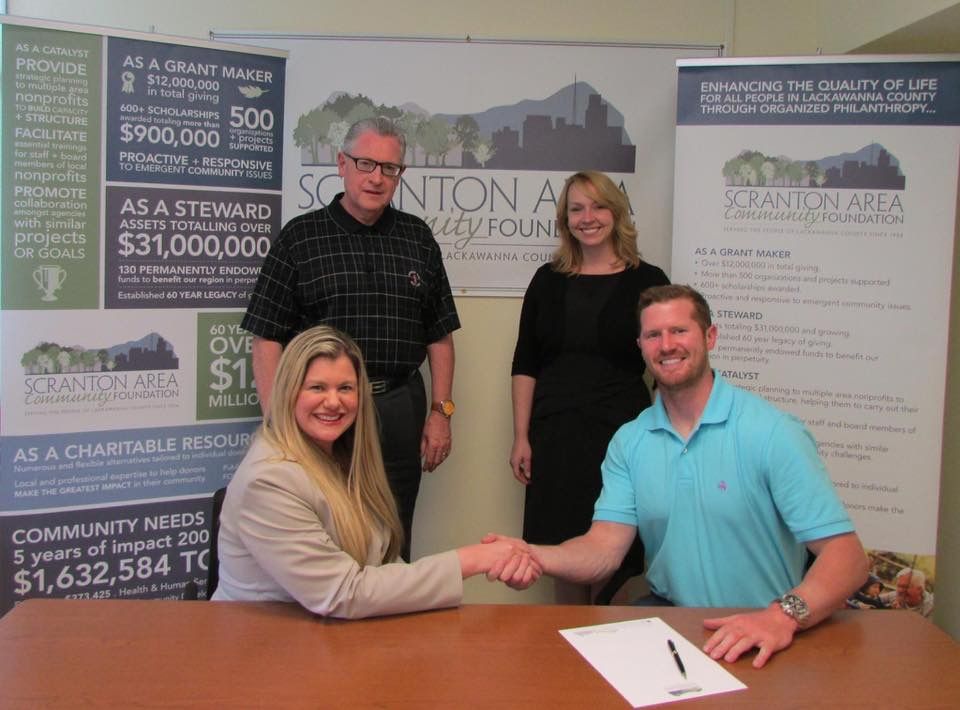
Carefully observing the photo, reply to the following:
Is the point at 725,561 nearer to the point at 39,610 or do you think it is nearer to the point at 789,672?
the point at 789,672

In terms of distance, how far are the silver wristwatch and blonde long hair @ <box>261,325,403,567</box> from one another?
81 centimetres

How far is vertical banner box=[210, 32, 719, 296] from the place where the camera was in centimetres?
322

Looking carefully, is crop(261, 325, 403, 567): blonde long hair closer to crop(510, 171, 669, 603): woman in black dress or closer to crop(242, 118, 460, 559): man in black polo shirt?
crop(242, 118, 460, 559): man in black polo shirt

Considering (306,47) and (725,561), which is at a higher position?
(306,47)

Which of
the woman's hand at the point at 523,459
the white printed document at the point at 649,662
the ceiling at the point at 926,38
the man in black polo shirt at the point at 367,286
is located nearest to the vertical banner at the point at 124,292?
the man in black polo shirt at the point at 367,286

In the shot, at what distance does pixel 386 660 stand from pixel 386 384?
1.39m

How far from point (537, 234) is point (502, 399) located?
2.33 ft

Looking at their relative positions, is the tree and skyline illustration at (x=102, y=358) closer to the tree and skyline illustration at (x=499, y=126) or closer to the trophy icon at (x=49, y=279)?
the trophy icon at (x=49, y=279)

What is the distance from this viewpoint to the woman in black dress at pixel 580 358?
2.68 m

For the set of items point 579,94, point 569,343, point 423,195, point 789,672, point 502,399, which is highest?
point 579,94

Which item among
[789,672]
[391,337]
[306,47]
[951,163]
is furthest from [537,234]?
[789,672]

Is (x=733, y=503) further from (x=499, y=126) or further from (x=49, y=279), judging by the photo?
(x=49, y=279)

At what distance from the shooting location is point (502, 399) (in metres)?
3.40

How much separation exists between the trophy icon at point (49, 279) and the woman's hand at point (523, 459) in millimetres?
1672
